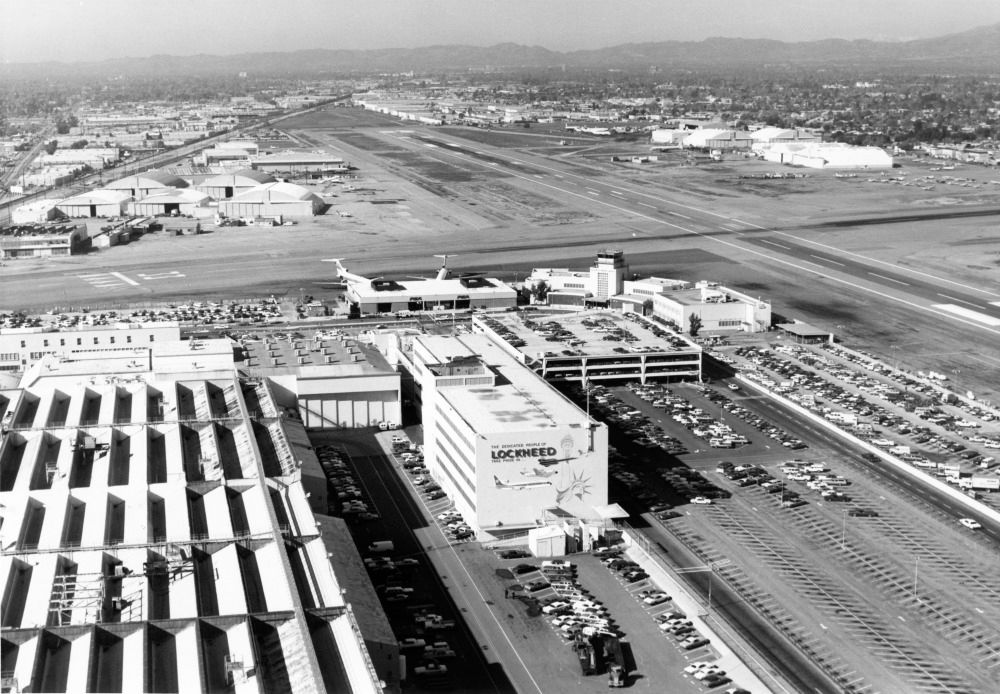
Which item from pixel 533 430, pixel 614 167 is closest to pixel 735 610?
pixel 533 430

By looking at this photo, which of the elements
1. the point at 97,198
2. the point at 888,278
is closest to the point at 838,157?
the point at 888,278

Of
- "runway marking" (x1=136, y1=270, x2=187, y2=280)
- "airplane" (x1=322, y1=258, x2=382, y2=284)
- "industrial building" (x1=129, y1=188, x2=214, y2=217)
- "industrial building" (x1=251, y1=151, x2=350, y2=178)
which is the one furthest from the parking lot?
"industrial building" (x1=251, y1=151, x2=350, y2=178)

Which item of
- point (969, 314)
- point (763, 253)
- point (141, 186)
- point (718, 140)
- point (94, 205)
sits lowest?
point (969, 314)

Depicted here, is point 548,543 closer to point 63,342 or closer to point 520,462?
point 520,462

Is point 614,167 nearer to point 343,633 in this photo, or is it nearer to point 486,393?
point 486,393

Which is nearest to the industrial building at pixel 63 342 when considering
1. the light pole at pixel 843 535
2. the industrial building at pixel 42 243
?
the light pole at pixel 843 535

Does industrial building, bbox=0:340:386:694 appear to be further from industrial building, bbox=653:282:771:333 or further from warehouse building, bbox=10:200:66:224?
warehouse building, bbox=10:200:66:224
